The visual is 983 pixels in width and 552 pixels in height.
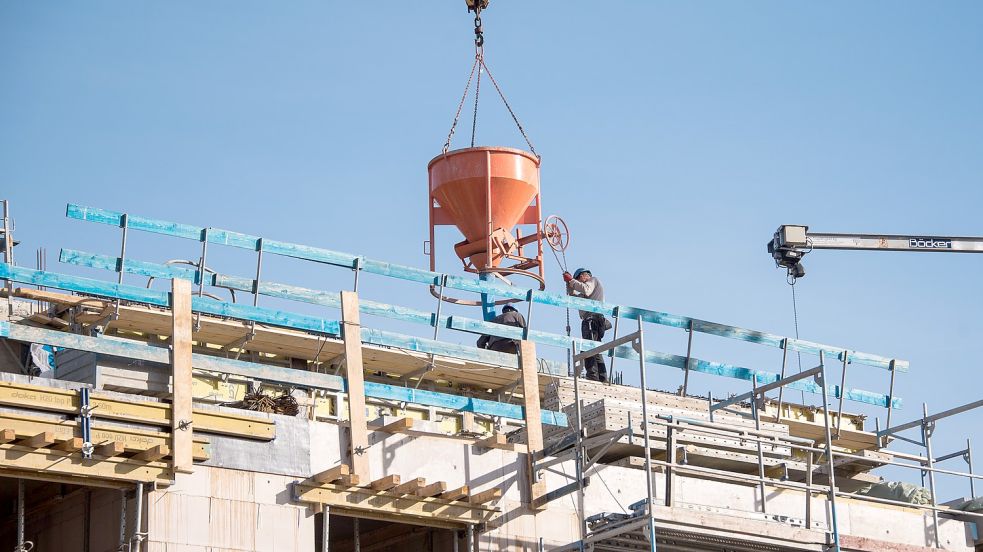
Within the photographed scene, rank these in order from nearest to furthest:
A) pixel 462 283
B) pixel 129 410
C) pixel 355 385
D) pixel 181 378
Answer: pixel 129 410
pixel 181 378
pixel 355 385
pixel 462 283

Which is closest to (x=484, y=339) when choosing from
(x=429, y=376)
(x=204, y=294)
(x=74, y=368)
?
(x=429, y=376)

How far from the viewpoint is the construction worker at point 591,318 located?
27859 millimetres

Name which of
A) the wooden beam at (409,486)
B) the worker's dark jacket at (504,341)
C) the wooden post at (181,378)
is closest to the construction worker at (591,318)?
the worker's dark jacket at (504,341)

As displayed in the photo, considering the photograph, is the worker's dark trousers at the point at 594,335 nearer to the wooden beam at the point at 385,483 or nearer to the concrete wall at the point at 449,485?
the concrete wall at the point at 449,485

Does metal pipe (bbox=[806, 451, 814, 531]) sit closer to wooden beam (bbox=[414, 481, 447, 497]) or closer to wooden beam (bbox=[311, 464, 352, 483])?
wooden beam (bbox=[414, 481, 447, 497])

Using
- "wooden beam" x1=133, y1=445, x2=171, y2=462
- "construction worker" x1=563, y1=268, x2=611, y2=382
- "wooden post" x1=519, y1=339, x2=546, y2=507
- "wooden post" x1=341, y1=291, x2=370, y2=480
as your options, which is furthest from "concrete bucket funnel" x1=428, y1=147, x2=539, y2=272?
"wooden beam" x1=133, y1=445, x2=171, y2=462

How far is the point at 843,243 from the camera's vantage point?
3331 cm

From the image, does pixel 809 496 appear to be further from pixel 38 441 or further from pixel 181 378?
pixel 38 441

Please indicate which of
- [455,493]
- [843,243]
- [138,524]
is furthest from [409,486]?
[843,243]

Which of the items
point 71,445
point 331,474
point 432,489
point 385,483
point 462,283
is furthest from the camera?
point 462,283

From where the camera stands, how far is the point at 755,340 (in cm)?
2656

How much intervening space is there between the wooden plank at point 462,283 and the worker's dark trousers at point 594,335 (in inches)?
91.7

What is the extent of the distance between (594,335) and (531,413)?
7248mm

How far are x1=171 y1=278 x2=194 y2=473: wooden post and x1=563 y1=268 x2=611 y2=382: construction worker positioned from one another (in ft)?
33.6
